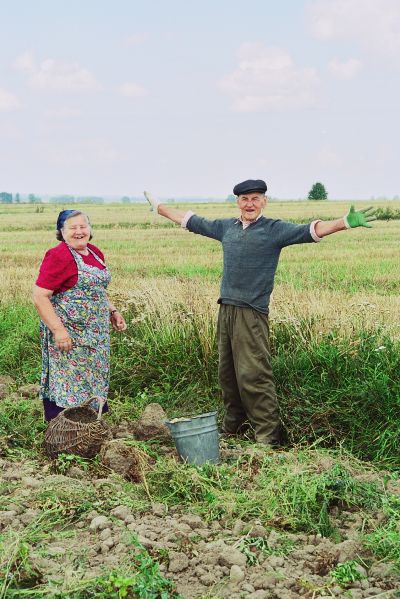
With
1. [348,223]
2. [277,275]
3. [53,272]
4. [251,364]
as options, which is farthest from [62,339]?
[277,275]

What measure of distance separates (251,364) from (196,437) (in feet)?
2.86

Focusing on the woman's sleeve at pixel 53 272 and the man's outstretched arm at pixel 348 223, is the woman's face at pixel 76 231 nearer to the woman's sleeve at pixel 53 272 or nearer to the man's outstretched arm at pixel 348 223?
the woman's sleeve at pixel 53 272

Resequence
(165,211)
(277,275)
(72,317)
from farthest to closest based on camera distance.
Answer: (277,275) < (165,211) < (72,317)

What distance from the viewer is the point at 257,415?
6.01 m

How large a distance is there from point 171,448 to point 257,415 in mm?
730

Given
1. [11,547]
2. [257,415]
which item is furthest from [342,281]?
[11,547]

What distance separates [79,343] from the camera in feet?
19.0

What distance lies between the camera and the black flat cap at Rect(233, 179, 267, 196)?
5750mm

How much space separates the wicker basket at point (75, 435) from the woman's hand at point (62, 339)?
1.42 feet

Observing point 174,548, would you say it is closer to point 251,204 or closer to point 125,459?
point 125,459

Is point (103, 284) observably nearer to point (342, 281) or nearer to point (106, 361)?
point (106, 361)

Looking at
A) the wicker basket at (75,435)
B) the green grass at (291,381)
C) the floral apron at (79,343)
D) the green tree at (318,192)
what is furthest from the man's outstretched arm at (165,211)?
the green tree at (318,192)

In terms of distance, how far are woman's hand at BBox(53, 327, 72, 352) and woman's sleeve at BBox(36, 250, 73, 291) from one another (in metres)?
0.32

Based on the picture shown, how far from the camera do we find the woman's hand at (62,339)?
555 cm
